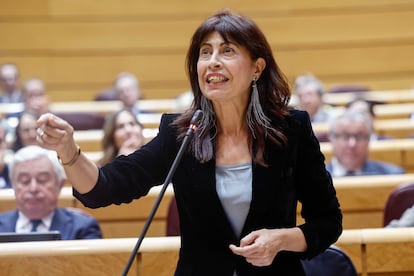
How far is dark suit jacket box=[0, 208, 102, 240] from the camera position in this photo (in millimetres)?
2760

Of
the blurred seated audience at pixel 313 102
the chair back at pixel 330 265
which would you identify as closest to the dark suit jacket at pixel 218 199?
the chair back at pixel 330 265

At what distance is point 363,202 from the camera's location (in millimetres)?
3162

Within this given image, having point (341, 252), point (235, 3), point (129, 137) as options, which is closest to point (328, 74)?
point (235, 3)

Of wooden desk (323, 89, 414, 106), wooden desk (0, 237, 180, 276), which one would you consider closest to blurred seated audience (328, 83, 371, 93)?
wooden desk (323, 89, 414, 106)

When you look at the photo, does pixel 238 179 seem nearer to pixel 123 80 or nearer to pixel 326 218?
pixel 326 218

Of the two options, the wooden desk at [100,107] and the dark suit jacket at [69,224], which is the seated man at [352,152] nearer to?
the dark suit jacket at [69,224]

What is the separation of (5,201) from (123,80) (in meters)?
3.39

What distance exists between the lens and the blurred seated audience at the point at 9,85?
6.84 m

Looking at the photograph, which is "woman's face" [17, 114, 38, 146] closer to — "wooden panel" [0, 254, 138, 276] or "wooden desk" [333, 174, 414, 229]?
"wooden desk" [333, 174, 414, 229]

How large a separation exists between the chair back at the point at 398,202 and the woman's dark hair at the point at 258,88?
1.41 m

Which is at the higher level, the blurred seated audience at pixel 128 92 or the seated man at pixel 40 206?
the blurred seated audience at pixel 128 92

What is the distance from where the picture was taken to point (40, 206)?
289 centimetres

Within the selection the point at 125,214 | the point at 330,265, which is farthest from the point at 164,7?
the point at 330,265

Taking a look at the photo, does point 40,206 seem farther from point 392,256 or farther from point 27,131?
point 27,131
